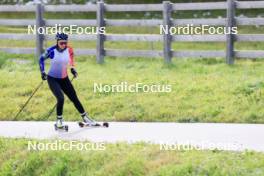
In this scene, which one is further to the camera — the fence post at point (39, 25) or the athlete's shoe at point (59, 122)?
the fence post at point (39, 25)

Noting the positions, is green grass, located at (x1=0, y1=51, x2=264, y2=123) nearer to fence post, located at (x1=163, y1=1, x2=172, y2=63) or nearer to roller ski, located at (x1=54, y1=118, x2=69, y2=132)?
fence post, located at (x1=163, y1=1, x2=172, y2=63)

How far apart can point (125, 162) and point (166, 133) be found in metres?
1.86

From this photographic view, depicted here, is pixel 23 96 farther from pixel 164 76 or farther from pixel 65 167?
pixel 65 167

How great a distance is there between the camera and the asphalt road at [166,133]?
10.0 metres

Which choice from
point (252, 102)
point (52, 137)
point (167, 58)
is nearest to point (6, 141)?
point (52, 137)

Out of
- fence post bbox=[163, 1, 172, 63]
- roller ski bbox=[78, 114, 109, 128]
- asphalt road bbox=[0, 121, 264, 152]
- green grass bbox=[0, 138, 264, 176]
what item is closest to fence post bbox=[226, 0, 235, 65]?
fence post bbox=[163, 1, 172, 63]

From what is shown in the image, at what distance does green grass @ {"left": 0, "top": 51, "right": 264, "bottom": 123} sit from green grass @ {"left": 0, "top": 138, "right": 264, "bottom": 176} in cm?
261

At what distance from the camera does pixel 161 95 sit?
1379 cm

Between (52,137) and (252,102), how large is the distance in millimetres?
3808

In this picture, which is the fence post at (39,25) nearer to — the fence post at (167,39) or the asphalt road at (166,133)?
the fence post at (167,39)

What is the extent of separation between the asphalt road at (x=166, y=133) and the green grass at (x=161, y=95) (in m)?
0.62

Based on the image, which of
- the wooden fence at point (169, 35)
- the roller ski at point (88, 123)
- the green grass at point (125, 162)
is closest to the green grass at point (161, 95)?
the wooden fence at point (169, 35)

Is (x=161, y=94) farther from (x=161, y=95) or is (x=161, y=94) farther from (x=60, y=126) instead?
(x=60, y=126)

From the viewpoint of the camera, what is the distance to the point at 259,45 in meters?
26.4
